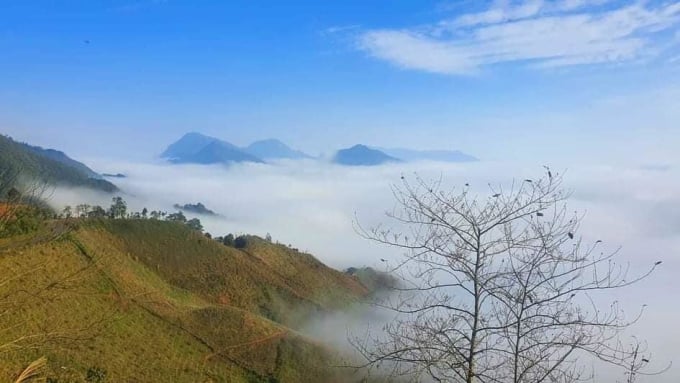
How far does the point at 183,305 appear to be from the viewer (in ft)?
178

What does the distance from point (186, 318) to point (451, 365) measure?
1818 inches

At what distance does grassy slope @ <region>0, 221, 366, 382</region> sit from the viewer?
38.9m

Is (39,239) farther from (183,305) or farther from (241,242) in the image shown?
(241,242)

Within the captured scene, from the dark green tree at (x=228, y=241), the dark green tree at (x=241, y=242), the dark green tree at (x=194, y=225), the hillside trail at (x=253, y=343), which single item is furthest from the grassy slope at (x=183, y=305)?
the dark green tree at (x=194, y=225)

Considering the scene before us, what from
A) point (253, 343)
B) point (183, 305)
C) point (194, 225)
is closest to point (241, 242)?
point (194, 225)

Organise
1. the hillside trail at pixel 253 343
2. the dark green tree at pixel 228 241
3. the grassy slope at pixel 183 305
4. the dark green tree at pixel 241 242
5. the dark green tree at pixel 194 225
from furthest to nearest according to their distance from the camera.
→ the dark green tree at pixel 228 241, the dark green tree at pixel 241 242, the dark green tree at pixel 194 225, the hillside trail at pixel 253 343, the grassy slope at pixel 183 305

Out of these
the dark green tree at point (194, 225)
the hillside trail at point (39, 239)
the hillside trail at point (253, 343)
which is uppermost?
Answer: the dark green tree at point (194, 225)

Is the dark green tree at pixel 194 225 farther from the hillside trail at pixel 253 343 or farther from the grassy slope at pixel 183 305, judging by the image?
the hillside trail at pixel 253 343

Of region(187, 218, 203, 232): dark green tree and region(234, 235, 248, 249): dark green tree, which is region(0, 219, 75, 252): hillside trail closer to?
region(187, 218, 203, 232): dark green tree

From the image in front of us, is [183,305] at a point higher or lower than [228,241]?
lower

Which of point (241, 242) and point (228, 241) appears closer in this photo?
point (241, 242)

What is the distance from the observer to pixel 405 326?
23.3ft

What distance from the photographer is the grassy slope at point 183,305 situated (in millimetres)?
38938

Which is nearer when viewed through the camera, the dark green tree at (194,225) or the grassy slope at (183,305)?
the grassy slope at (183,305)
